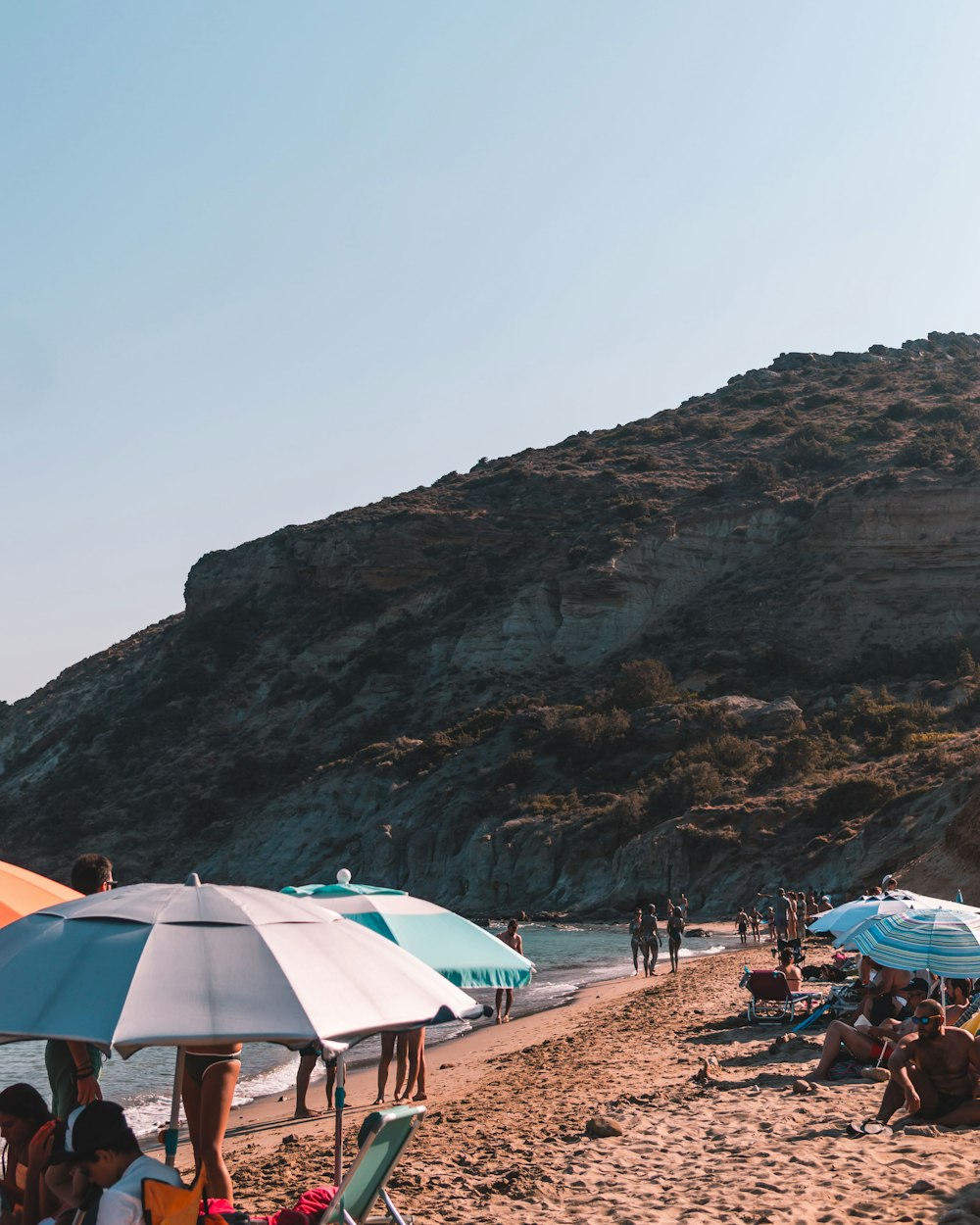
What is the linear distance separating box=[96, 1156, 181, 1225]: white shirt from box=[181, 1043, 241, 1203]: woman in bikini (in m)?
0.84

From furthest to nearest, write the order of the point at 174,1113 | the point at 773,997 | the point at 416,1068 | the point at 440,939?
the point at 773,997, the point at 416,1068, the point at 440,939, the point at 174,1113

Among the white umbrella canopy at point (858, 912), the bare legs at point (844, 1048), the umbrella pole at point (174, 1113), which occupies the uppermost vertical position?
the umbrella pole at point (174, 1113)

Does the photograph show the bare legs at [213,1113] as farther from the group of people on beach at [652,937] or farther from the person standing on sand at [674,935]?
the person standing on sand at [674,935]

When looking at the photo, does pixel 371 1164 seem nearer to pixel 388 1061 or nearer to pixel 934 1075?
pixel 934 1075

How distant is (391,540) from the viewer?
84.1 metres

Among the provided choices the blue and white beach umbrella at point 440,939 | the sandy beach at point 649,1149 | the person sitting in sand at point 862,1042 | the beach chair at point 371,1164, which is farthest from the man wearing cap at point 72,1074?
the person sitting in sand at point 862,1042

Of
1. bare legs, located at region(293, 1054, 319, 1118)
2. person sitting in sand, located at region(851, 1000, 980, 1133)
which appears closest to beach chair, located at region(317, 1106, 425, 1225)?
person sitting in sand, located at region(851, 1000, 980, 1133)

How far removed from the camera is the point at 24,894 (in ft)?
20.6

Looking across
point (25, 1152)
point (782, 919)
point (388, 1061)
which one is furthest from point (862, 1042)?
point (782, 919)

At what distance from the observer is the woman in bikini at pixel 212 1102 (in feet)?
17.1

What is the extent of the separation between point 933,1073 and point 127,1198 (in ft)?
18.8

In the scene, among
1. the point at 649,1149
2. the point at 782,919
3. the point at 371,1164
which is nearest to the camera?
the point at 371,1164

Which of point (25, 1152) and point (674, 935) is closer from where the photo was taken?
point (25, 1152)

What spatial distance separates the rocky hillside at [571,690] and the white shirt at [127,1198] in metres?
37.0
